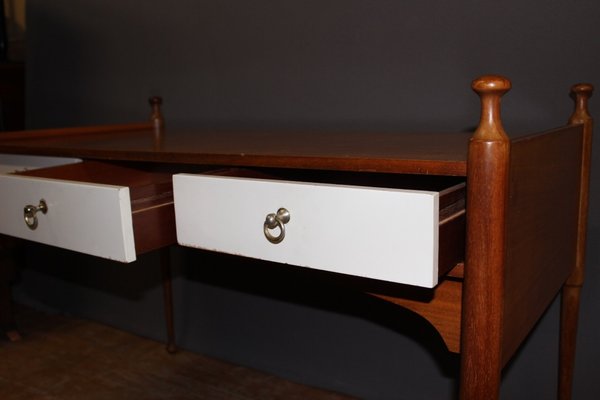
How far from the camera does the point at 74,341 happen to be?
6.48ft

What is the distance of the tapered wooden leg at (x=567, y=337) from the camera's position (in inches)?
45.8

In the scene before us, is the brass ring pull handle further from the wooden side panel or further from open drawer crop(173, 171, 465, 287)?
the wooden side panel

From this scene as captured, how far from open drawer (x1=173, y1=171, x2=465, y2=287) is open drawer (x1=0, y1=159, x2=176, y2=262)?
0.05 metres

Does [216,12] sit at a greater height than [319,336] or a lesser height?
greater

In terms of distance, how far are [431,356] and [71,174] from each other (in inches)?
35.0

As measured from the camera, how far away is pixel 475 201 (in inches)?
26.9

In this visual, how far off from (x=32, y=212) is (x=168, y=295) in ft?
2.83

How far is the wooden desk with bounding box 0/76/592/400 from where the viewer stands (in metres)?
0.68

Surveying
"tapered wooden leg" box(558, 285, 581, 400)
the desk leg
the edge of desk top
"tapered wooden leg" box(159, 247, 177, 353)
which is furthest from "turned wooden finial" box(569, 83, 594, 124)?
the desk leg

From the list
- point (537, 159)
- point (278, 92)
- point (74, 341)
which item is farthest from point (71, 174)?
point (74, 341)

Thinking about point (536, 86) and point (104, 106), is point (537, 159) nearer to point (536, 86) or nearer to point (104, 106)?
point (536, 86)

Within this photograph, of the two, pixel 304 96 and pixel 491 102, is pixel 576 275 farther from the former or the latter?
pixel 304 96

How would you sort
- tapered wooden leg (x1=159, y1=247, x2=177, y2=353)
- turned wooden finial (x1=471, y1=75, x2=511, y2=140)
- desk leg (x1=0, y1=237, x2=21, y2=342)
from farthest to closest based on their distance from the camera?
desk leg (x1=0, y1=237, x2=21, y2=342)
tapered wooden leg (x1=159, y1=247, x2=177, y2=353)
turned wooden finial (x1=471, y1=75, x2=511, y2=140)

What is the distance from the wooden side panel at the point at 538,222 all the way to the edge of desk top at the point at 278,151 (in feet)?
0.26
